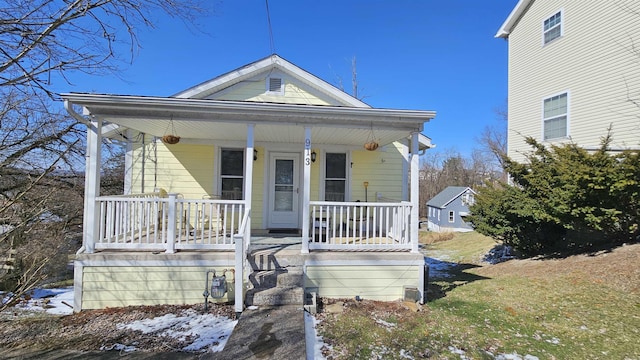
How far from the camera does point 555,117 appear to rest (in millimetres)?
10742

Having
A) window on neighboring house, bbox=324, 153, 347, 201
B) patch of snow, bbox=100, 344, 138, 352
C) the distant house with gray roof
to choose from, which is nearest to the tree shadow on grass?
window on neighboring house, bbox=324, 153, 347, 201

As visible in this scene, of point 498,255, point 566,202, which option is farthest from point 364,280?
point 498,255

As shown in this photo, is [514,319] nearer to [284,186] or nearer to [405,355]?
[405,355]

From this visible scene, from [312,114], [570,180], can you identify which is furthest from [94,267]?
[570,180]

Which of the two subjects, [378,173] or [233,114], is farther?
[378,173]

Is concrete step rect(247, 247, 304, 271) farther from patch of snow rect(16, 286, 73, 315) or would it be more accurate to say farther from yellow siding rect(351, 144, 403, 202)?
yellow siding rect(351, 144, 403, 202)

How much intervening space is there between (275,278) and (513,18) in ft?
46.2

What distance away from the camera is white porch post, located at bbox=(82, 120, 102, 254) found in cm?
507

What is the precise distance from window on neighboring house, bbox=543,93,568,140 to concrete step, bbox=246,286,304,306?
1073 centimetres

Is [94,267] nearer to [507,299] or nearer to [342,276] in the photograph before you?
[342,276]

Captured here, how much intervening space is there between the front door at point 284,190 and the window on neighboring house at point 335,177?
2.58ft

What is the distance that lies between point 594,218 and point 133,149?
10553 mm

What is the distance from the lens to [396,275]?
5.48 m

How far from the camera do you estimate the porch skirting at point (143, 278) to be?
501 cm
